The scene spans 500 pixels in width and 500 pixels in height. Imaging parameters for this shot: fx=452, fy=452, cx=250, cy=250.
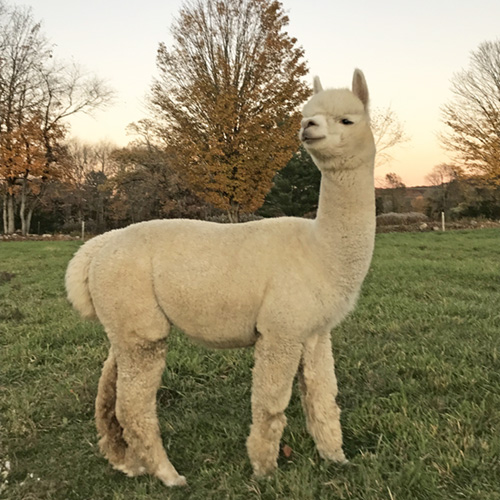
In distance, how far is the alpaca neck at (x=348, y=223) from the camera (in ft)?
8.09

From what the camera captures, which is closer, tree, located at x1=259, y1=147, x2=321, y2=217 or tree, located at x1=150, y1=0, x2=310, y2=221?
tree, located at x1=150, y1=0, x2=310, y2=221

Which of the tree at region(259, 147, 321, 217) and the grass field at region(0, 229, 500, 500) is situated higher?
the tree at region(259, 147, 321, 217)

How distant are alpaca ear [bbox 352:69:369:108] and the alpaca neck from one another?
1.14ft

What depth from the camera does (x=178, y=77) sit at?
19562 mm

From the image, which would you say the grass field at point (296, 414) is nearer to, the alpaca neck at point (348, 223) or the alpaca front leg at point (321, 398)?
the alpaca front leg at point (321, 398)

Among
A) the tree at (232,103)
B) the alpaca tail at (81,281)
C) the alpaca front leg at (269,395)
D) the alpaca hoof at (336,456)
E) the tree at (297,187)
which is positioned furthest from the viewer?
the tree at (297,187)

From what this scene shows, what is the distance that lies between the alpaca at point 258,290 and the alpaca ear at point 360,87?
0.03 feet

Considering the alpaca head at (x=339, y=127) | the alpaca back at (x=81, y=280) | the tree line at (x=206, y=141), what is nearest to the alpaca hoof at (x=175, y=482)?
the alpaca back at (x=81, y=280)

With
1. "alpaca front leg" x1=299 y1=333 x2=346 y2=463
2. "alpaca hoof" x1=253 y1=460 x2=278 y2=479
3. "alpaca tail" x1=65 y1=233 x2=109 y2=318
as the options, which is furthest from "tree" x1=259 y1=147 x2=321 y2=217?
"alpaca hoof" x1=253 y1=460 x2=278 y2=479

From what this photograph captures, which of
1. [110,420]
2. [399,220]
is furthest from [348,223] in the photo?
[399,220]

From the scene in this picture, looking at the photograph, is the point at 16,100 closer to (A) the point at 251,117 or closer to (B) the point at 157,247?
(A) the point at 251,117

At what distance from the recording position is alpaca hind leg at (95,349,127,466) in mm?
2905

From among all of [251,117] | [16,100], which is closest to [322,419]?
[251,117]

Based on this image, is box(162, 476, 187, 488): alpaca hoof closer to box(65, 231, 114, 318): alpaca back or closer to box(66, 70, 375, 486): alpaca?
box(66, 70, 375, 486): alpaca
